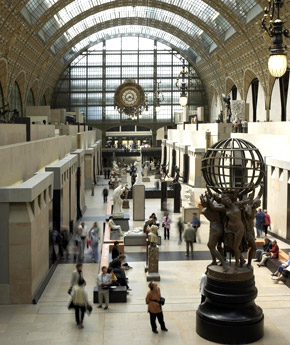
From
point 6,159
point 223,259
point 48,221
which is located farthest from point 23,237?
point 223,259

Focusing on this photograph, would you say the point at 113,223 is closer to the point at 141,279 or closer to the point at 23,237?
the point at 141,279

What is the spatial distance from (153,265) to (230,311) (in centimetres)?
489

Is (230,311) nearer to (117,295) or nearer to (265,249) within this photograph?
(117,295)

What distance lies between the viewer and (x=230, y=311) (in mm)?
11625

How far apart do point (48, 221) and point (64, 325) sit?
561cm

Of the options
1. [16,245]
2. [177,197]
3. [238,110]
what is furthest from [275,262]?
[238,110]

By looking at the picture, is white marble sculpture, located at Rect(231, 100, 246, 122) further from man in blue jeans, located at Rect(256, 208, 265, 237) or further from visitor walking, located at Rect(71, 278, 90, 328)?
visitor walking, located at Rect(71, 278, 90, 328)

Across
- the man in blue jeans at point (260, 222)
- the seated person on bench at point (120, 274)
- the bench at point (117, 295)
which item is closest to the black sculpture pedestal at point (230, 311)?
the bench at point (117, 295)

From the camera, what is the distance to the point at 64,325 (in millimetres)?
12438

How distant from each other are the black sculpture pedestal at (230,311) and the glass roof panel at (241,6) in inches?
1394

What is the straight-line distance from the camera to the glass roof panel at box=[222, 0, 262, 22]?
4388 cm

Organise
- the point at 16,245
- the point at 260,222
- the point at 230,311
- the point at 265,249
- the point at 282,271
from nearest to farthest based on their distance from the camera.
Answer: the point at 230,311 → the point at 16,245 → the point at 282,271 → the point at 265,249 → the point at 260,222

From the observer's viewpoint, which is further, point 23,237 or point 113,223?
point 113,223

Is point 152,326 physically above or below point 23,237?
below
